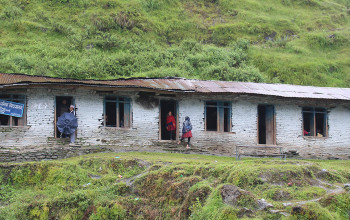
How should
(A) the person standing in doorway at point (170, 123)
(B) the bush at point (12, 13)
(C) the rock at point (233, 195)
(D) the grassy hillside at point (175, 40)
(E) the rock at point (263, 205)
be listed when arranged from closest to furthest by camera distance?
(E) the rock at point (263, 205), (C) the rock at point (233, 195), (A) the person standing in doorway at point (170, 123), (D) the grassy hillside at point (175, 40), (B) the bush at point (12, 13)

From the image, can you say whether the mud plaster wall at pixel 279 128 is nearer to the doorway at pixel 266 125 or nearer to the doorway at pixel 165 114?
the doorway at pixel 266 125

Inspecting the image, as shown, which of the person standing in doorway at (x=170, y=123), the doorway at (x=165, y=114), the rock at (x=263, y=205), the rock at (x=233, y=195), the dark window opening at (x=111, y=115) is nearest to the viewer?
the rock at (x=263, y=205)

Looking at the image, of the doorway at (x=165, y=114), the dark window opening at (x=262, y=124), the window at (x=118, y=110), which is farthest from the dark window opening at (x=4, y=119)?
the dark window opening at (x=262, y=124)

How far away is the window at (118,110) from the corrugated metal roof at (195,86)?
2.87ft

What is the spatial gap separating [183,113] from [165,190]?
6457 millimetres

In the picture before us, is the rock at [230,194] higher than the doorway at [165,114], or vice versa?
the doorway at [165,114]

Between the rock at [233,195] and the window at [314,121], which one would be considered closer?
the rock at [233,195]

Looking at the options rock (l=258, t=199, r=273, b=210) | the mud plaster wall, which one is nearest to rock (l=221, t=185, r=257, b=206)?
rock (l=258, t=199, r=273, b=210)

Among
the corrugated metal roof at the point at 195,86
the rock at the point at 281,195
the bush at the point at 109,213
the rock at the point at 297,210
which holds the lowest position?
the bush at the point at 109,213

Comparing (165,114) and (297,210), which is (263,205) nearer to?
(297,210)

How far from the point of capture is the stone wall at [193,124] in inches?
665

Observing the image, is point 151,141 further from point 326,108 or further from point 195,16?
point 195,16

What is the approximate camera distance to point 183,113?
18953 millimetres

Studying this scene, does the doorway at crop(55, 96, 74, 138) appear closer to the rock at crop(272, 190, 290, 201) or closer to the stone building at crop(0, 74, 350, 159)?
the stone building at crop(0, 74, 350, 159)
